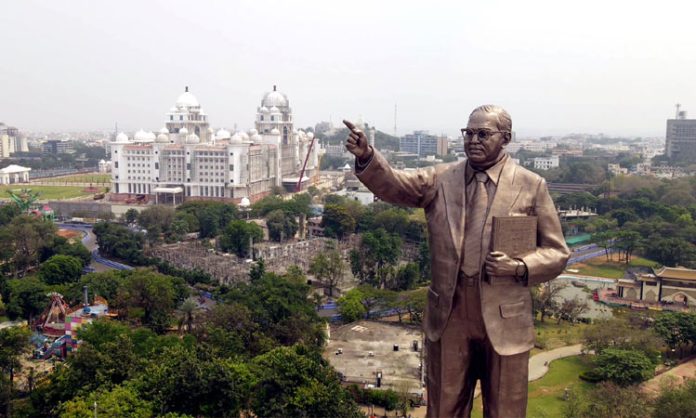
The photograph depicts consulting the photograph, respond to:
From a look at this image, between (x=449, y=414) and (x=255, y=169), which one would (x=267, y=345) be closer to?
(x=449, y=414)

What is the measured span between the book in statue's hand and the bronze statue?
3 centimetres

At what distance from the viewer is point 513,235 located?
543cm

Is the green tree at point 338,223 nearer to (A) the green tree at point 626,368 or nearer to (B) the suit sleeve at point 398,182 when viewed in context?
(A) the green tree at point 626,368

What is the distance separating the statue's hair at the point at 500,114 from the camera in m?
5.59

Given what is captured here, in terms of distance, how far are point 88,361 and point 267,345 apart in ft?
19.5

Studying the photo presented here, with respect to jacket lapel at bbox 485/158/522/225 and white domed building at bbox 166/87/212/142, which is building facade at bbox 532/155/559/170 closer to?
white domed building at bbox 166/87/212/142

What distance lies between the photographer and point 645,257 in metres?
41.2

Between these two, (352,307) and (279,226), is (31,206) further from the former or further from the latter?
(352,307)

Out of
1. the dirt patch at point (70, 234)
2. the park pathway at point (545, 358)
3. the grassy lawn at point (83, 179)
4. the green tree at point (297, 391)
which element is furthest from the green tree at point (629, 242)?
the grassy lawn at point (83, 179)

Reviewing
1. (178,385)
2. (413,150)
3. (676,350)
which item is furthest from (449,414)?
(413,150)

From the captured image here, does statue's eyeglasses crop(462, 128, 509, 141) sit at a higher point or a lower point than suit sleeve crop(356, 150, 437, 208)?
higher

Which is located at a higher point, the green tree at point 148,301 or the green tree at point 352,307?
the green tree at point 148,301

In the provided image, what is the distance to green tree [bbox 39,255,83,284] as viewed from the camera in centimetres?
2938

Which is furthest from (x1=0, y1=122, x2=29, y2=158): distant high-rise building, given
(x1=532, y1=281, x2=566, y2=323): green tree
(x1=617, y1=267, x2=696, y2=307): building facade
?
(x1=617, y1=267, x2=696, y2=307): building facade
